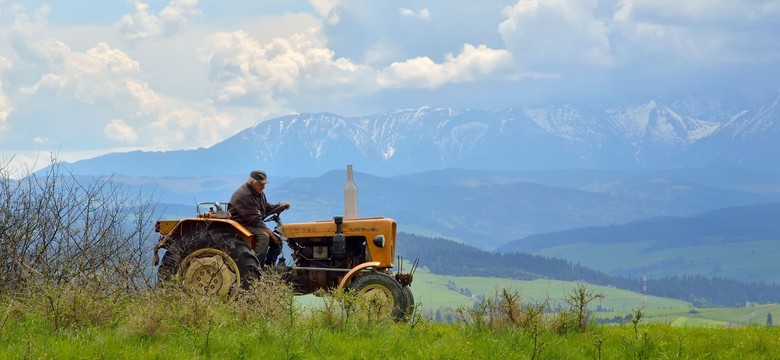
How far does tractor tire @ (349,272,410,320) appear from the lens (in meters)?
12.6

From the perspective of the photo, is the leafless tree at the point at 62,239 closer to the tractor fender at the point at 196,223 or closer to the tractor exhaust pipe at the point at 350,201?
the tractor fender at the point at 196,223

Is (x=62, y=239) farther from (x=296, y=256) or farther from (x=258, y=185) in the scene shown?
(x=296, y=256)

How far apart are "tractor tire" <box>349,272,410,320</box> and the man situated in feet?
4.90

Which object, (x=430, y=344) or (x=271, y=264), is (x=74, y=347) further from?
A: (x=271, y=264)

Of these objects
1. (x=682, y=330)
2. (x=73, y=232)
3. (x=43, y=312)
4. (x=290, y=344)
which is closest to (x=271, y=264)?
(x=73, y=232)

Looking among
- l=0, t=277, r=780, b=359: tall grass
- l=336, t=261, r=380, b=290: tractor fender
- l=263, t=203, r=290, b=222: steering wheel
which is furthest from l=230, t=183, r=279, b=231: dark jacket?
l=0, t=277, r=780, b=359: tall grass

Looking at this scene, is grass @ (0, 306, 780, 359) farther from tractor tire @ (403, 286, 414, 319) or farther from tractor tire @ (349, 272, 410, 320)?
tractor tire @ (349, 272, 410, 320)

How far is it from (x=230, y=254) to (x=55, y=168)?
545 cm

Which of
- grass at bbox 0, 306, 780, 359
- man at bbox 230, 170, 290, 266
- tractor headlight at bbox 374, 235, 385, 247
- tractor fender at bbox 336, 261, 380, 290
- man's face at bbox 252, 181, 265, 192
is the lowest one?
grass at bbox 0, 306, 780, 359

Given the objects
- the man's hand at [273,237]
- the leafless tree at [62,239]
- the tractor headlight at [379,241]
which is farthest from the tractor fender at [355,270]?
the leafless tree at [62,239]

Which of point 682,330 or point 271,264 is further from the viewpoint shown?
point 271,264

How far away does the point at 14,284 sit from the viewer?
12734 millimetres

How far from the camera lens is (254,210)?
13.2 m

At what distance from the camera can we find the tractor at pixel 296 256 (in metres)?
12.7
